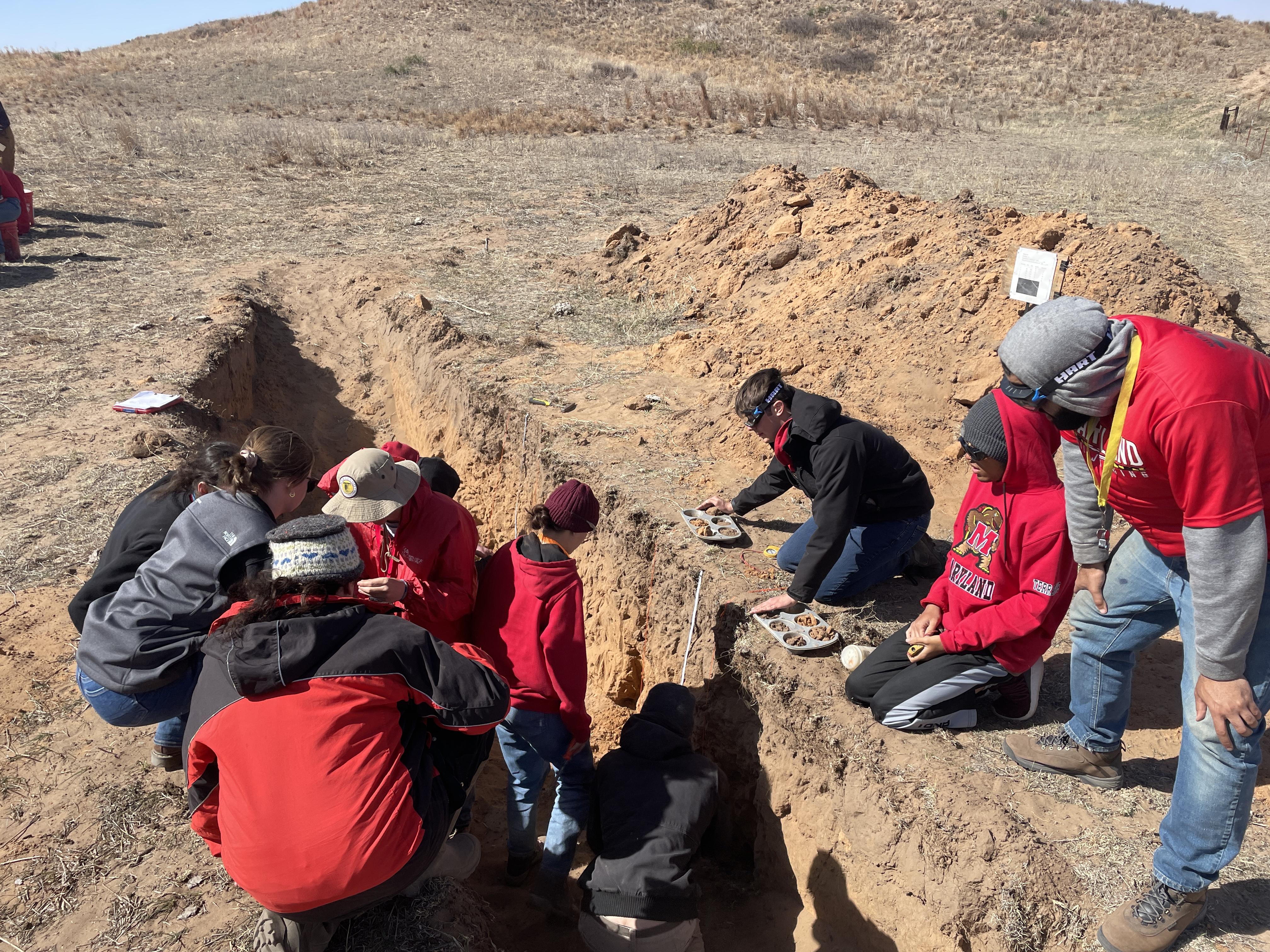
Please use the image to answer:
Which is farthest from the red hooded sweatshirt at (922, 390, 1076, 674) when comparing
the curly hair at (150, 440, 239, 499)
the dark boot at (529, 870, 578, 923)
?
the curly hair at (150, 440, 239, 499)

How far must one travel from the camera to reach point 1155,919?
2645 mm

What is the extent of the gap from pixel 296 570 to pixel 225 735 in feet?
1.76

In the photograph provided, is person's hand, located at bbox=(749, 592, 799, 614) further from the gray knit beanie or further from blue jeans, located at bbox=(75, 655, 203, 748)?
blue jeans, located at bbox=(75, 655, 203, 748)

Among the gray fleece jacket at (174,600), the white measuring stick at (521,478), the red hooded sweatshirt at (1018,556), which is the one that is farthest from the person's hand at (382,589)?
the white measuring stick at (521,478)

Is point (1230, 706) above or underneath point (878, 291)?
underneath

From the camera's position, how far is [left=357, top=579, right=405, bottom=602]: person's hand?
3193mm

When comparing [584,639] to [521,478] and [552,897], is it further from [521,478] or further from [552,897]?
[521,478]

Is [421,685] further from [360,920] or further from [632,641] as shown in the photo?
[632,641]

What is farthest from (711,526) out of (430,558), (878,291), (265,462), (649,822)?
(878,291)

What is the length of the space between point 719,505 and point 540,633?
7.34 ft

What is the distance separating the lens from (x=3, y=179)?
34.4ft

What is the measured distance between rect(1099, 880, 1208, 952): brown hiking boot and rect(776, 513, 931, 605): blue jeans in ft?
6.85

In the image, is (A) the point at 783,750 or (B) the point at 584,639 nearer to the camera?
(B) the point at 584,639

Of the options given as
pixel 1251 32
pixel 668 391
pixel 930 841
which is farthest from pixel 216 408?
pixel 1251 32
